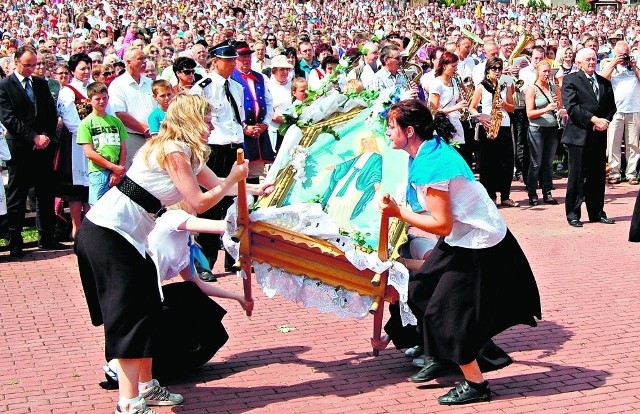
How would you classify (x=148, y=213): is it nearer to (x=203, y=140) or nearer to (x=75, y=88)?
(x=203, y=140)

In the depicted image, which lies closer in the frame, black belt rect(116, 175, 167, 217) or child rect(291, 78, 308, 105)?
black belt rect(116, 175, 167, 217)

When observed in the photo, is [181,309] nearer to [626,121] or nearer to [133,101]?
[133,101]

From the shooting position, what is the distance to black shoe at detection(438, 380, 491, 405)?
636cm

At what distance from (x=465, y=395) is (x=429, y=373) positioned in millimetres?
517

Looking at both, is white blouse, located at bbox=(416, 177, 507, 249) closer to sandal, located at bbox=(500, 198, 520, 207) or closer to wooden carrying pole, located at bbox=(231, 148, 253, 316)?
wooden carrying pole, located at bbox=(231, 148, 253, 316)

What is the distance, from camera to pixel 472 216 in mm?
6266

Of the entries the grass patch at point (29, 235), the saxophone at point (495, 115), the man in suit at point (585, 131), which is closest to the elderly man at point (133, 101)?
the grass patch at point (29, 235)

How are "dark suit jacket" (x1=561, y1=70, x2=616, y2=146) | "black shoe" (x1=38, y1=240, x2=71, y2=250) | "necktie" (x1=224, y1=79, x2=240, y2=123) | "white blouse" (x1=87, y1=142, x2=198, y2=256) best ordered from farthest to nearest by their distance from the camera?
"dark suit jacket" (x1=561, y1=70, x2=616, y2=146)
"black shoe" (x1=38, y1=240, x2=71, y2=250)
"necktie" (x1=224, y1=79, x2=240, y2=123)
"white blouse" (x1=87, y1=142, x2=198, y2=256)

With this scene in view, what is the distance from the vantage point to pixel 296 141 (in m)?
7.20

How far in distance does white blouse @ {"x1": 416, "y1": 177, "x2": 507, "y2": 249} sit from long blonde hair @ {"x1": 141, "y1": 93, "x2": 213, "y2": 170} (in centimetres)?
135

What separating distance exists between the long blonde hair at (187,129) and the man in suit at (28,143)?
5.18 metres

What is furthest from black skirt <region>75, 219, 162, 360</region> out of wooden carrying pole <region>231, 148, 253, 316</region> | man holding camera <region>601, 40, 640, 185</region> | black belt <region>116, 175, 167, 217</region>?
man holding camera <region>601, 40, 640, 185</region>

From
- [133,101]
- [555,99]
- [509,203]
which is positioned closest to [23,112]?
[133,101]

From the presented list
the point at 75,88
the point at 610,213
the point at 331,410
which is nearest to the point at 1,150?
the point at 75,88
